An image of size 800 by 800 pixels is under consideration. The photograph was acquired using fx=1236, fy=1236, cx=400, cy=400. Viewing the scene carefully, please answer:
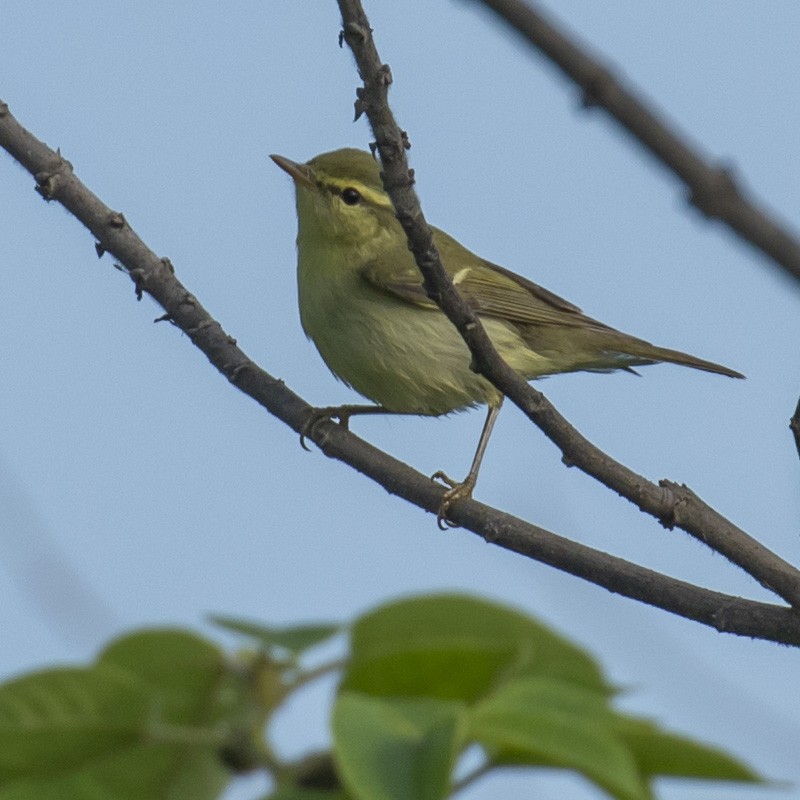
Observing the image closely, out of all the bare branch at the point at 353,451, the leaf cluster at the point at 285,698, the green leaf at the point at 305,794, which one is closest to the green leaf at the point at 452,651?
the leaf cluster at the point at 285,698

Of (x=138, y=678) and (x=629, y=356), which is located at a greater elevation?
(x=629, y=356)

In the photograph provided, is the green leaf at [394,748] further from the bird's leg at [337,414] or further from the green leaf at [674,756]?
the bird's leg at [337,414]

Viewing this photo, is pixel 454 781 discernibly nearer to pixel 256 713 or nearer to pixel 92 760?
pixel 256 713

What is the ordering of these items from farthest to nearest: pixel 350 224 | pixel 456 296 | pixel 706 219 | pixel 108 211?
pixel 350 224 → pixel 108 211 → pixel 456 296 → pixel 706 219

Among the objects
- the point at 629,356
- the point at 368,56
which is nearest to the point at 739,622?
the point at 368,56

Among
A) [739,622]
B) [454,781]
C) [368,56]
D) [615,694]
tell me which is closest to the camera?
[454,781]

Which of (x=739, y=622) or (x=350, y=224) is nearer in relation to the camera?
(x=739, y=622)

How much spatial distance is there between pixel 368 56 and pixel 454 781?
1063 mm

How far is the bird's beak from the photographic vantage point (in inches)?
221

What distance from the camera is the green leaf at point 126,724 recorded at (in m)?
1.23

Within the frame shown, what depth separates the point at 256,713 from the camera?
1.30m

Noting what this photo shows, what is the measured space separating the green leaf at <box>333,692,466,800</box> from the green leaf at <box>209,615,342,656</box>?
84 mm

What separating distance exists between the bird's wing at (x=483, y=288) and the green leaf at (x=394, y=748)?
4.17 meters

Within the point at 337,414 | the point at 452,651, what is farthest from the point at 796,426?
the point at 337,414
